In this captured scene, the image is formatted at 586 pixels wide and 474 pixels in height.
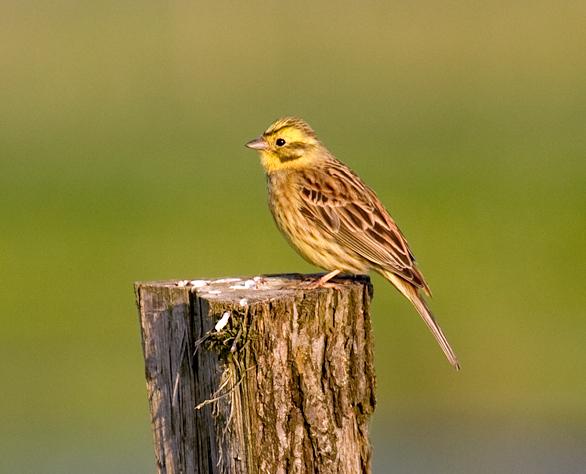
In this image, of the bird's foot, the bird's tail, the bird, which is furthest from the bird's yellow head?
the bird's foot

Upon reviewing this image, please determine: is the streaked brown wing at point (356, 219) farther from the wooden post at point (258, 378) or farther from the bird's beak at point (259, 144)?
the wooden post at point (258, 378)

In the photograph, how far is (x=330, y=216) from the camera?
912cm

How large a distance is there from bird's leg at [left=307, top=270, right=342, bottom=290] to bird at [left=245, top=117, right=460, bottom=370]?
0.12m

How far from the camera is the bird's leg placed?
7326mm

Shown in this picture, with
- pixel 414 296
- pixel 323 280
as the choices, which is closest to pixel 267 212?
pixel 414 296

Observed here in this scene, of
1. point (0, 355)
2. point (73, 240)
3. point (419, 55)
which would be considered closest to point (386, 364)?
point (0, 355)

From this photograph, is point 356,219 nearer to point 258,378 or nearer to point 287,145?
point 287,145

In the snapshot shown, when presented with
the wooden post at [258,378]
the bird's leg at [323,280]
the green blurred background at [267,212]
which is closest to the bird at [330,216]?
the bird's leg at [323,280]

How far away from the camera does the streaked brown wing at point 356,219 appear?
29.1 ft

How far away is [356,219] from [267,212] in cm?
1107

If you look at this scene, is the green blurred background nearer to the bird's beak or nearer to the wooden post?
the bird's beak

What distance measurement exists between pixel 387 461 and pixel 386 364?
6.53ft

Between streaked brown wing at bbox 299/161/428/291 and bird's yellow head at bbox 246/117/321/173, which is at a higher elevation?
bird's yellow head at bbox 246/117/321/173

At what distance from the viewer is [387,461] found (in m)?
13.0
